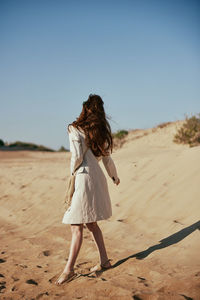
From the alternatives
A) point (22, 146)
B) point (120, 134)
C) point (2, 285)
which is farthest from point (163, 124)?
point (2, 285)

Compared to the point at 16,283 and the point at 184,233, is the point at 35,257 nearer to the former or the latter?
the point at 16,283

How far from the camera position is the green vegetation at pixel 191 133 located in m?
13.1

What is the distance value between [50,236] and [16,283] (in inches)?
81.9

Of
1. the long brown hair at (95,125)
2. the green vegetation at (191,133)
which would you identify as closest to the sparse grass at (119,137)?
the green vegetation at (191,133)

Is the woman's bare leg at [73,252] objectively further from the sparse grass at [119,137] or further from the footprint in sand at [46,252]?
the sparse grass at [119,137]

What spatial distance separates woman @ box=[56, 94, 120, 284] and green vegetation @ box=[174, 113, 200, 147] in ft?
32.5

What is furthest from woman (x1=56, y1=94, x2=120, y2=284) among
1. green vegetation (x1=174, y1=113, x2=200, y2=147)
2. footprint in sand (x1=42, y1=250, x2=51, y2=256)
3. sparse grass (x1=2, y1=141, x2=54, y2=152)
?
sparse grass (x1=2, y1=141, x2=54, y2=152)

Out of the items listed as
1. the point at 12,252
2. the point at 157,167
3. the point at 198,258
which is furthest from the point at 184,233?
the point at 157,167

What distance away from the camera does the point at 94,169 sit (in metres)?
3.58

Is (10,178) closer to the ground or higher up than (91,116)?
closer to the ground

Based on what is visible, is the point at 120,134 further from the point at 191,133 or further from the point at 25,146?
the point at 25,146

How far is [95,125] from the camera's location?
359 centimetres

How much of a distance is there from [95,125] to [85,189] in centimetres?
72

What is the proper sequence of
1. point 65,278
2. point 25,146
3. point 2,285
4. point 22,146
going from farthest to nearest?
point 25,146 → point 22,146 → point 2,285 → point 65,278
